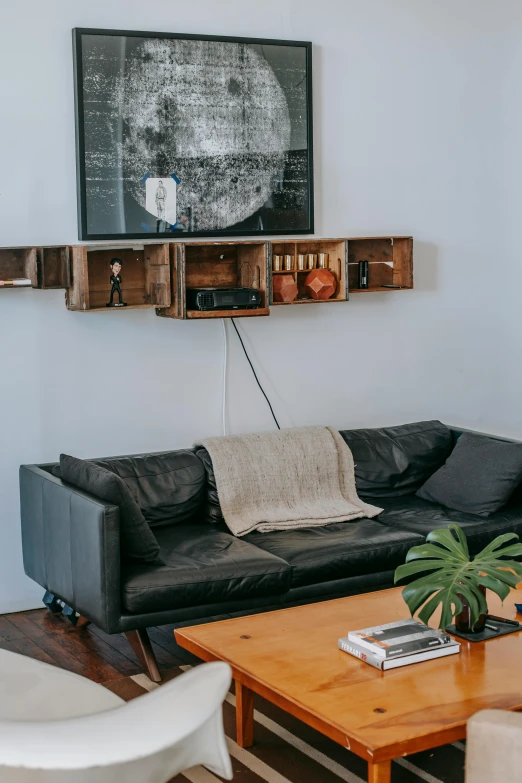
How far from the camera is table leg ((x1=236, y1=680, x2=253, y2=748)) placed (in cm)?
298

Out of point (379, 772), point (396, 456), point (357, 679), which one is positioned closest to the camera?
point (379, 772)

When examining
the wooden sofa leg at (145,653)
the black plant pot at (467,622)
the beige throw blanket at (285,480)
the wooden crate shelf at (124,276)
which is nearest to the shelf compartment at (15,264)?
the wooden crate shelf at (124,276)

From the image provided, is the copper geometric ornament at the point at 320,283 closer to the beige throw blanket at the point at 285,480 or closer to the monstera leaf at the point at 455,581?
the beige throw blanket at the point at 285,480

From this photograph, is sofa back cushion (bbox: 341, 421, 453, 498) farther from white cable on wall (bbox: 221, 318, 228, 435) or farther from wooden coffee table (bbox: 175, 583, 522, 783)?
wooden coffee table (bbox: 175, 583, 522, 783)

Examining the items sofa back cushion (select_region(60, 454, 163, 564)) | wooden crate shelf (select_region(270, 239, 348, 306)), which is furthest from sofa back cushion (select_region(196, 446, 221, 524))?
wooden crate shelf (select_region(270, 239, 348, 306))

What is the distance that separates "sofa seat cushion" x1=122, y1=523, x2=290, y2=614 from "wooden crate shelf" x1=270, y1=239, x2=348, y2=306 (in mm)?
1309

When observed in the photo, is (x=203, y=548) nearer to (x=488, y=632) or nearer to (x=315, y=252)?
(x=488, y=632)

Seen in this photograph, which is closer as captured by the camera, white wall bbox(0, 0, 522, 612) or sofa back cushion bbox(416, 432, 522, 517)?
white wall bbox(0, 0, 522, 612)

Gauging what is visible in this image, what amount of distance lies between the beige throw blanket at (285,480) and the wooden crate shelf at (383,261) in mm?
844

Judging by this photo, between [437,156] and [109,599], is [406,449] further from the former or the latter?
[109,599]

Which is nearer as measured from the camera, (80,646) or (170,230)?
(80,646)

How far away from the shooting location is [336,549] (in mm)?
3928

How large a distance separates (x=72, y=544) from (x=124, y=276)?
131 centimetres

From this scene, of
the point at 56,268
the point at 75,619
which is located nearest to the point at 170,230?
the point at 56,268
